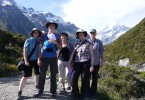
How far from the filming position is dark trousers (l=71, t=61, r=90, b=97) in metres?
9.40

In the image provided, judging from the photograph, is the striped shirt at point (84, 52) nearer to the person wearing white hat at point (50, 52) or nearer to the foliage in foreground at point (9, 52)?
the person wearing white hat at point (50, 52)

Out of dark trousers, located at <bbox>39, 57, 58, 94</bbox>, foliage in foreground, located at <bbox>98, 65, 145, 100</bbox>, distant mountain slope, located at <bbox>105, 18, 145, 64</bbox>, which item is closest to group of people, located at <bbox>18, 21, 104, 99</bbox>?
dark trousers, located at <bbox>39, 57, 58, 94</bbox>

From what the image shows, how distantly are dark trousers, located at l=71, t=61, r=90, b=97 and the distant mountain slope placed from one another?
165ft

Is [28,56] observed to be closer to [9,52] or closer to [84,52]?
[84,52]

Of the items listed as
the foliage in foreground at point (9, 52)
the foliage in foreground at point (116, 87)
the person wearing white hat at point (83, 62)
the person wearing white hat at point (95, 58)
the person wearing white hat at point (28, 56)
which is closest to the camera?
the person wearing white hat at point (83, 62)

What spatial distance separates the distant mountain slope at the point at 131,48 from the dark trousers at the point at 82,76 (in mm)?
50409

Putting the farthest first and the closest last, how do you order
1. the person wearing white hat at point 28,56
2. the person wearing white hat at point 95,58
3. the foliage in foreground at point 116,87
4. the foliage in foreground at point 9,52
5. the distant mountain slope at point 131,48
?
1. the distant mountain slope at point 131,48
2. the foliage in foreground at point 9,52
3. the foliage in foreground at point 116,87
4. the person wearing white hat at point 95,58
5. the person wearing white hat at point 28,56

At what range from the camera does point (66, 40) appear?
395 inches

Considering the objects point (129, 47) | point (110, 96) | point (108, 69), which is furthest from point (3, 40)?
point (129, 47)

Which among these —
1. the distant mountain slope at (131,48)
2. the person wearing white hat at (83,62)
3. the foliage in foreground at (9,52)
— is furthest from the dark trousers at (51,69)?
the distant mountain slope at (131,48)

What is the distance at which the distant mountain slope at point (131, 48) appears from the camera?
62.8m

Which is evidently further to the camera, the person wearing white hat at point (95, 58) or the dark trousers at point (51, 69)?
the person wearing white hat at point (95, 58)

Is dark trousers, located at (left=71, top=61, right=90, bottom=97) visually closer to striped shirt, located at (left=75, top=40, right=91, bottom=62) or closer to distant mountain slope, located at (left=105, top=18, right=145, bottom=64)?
striped shirt, located at (left=75, top=40, right=91, bottom=62)

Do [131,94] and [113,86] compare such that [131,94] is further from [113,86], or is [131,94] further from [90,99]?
[90,99]
